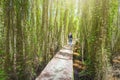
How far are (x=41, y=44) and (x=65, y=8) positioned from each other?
10717mm

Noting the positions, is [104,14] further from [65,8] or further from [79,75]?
[65,8]

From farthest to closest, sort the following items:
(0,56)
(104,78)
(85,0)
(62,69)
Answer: (85,0) < (0,56) < (62,69) < (104,78)

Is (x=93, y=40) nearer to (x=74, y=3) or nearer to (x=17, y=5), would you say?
(x=17, y=5)

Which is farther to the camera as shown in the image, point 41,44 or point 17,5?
point 41,44

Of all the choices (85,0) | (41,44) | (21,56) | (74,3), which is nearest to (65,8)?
(74,3)

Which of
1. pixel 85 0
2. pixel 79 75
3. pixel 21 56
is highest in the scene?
pixel 85 0

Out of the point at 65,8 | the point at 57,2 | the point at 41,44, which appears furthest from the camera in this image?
the point at 65,8

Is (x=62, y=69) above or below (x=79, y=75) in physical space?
above

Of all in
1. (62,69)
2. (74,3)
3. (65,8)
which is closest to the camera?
(62,69)

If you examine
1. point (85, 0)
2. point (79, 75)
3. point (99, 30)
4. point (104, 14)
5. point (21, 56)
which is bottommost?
point (79, 75)

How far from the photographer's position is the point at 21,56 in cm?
770

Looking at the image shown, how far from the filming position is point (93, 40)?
27.1 feet

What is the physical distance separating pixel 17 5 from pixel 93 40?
3.13 meters

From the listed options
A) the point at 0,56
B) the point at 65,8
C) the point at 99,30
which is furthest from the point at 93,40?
the point at 65,8
